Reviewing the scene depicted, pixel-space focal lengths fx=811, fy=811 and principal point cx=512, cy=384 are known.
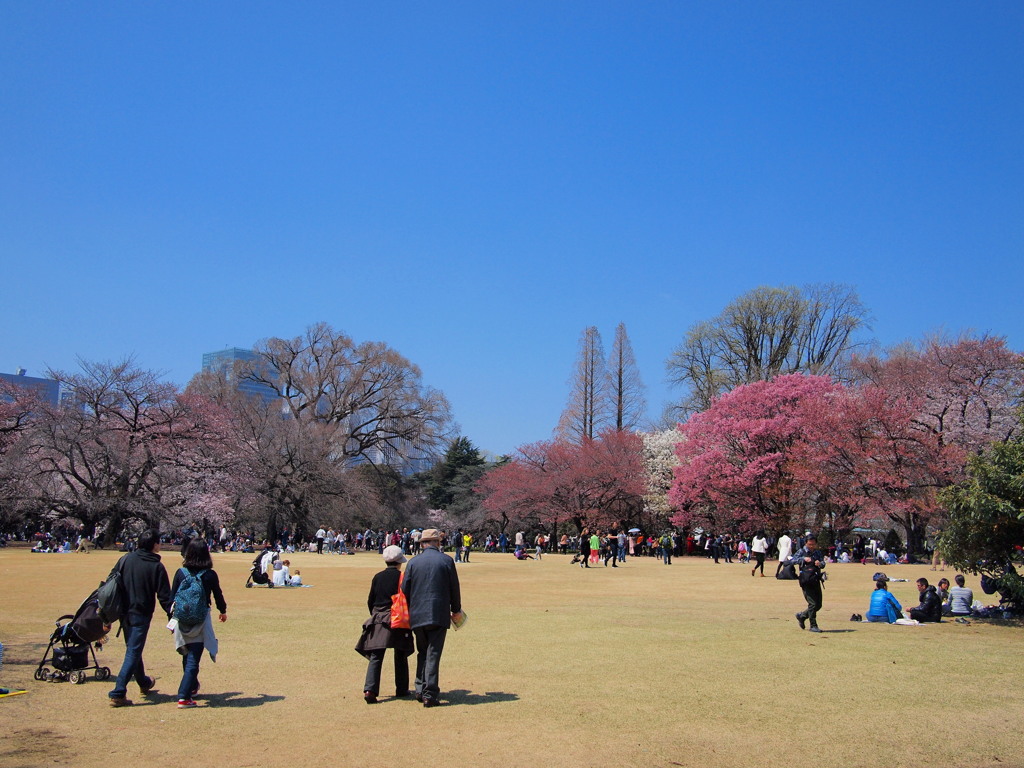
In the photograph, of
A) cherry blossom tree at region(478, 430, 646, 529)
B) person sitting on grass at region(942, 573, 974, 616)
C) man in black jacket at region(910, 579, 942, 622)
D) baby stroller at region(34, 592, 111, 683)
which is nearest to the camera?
baby stroller at region(34, 592, 111, 683)

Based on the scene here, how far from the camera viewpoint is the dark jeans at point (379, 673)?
715 centimetres

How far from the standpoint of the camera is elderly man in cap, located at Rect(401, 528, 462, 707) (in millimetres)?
7043

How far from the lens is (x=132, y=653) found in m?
7.06

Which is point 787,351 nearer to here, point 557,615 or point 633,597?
point 633,597

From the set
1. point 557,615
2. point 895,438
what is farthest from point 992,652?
point 895,438

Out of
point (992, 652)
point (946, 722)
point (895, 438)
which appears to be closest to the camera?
point (946, 722)

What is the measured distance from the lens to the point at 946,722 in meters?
6.68

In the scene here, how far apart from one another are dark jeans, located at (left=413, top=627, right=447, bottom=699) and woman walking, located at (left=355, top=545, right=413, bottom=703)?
0.17 m

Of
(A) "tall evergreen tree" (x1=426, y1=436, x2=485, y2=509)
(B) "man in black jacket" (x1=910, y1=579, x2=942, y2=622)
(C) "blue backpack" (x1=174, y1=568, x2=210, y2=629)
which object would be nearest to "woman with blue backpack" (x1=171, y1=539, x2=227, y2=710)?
(C) "blue backpack" (x1=174, y1=568, x2=210, y2=629)

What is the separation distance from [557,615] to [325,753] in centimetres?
Answer: 877

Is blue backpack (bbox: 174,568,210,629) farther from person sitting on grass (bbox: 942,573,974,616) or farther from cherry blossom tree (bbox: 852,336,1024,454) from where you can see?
cherry blossom tree (bbox: 852,336,1024,454)

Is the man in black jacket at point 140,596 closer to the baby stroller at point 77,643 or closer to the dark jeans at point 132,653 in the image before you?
the dark jeans at point 132,653

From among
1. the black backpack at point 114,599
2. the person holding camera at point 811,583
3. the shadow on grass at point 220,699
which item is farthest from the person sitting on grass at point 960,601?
the black backpack at point 114,599

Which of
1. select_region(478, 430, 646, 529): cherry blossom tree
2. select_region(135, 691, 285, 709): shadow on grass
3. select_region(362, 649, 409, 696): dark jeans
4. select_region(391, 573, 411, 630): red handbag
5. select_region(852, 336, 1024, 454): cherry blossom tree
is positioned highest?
select_region(852, 336, 1024, 454): cherry blossom tree
